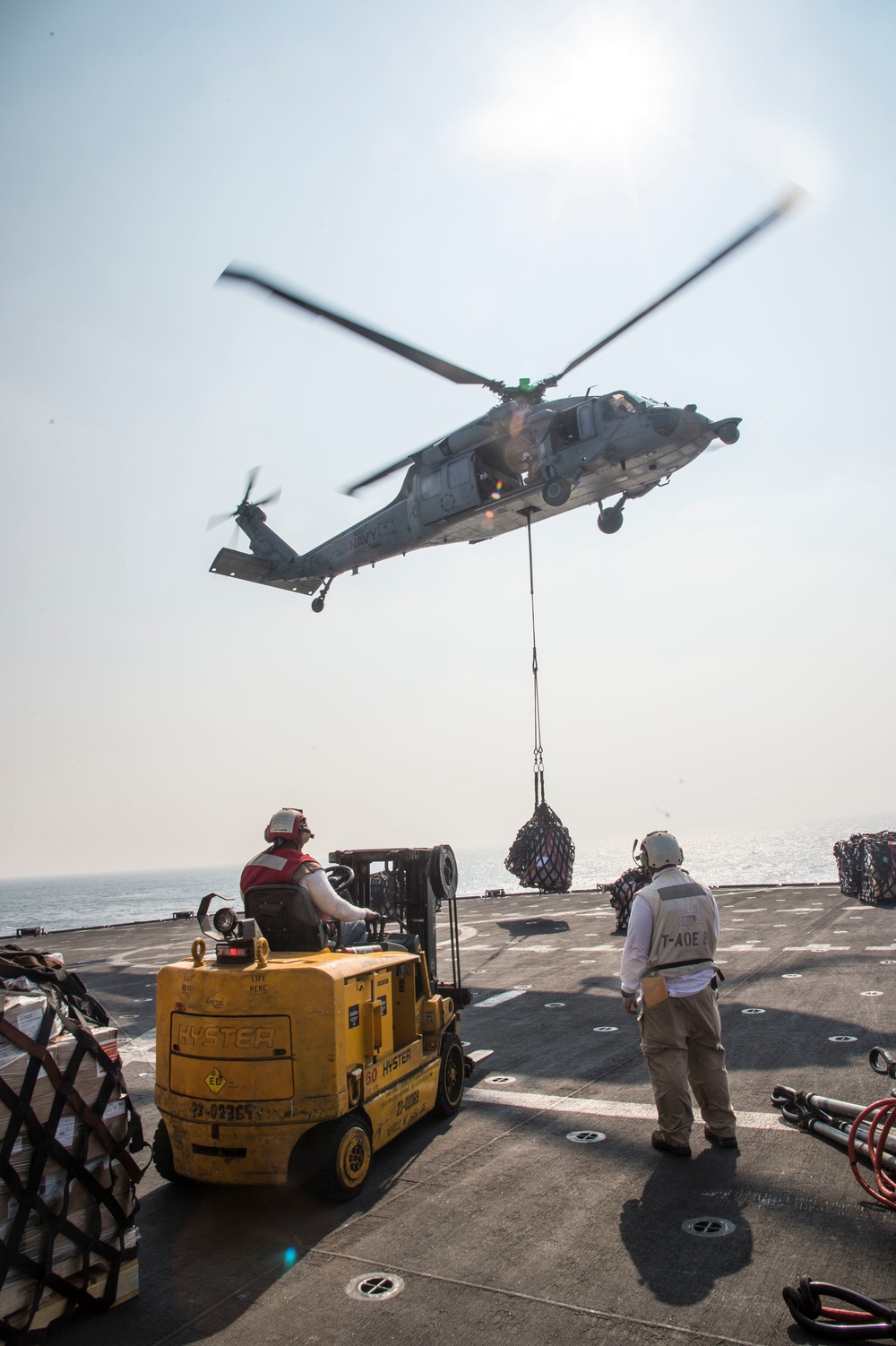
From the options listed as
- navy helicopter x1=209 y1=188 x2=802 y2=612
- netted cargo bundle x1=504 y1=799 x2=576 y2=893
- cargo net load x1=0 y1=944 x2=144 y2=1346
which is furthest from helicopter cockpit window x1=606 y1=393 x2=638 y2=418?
cargo net load x1=0 y1=944 x2=144 y2=1346

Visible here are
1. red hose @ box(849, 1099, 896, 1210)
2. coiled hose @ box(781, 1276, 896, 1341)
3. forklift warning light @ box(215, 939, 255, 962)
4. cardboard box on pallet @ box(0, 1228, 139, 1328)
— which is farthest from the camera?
forklift warning light @ box(215, 939, 255, 962)

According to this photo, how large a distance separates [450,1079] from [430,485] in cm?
1562

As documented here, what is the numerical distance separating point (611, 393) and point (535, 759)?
9.24 metres

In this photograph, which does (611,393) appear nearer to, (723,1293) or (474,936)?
(474,936)

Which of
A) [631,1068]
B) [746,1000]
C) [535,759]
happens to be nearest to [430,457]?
[535,759]

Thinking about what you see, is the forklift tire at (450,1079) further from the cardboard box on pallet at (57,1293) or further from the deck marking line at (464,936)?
the deck marking line at (464,936)

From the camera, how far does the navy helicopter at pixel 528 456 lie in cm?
1698

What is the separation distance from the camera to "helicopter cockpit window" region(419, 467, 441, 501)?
20.0 meters

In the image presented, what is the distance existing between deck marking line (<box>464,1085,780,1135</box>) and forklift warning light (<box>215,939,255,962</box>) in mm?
3048

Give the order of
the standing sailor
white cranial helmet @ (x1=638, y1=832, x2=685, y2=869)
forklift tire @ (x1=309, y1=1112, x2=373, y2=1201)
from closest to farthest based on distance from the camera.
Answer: forklift tire @ (x1=309, y1=1112, x2=373, y2=1201)
the standing sailor
white cranial helmet @ (x1=638, y1=832, x2=685, y2=869)

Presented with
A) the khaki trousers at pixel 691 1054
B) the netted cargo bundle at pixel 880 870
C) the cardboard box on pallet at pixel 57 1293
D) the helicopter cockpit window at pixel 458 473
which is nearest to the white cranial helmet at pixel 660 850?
the khaki trousers at pixel 691 1054

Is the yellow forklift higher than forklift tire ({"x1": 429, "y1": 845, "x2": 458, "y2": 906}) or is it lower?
lower

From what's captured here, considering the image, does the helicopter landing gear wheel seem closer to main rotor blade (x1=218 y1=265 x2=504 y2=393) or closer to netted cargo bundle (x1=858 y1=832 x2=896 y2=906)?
main rotor blade (x1=218 y1=265 x2=504 y2=393)

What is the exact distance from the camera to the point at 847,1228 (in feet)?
14.5
